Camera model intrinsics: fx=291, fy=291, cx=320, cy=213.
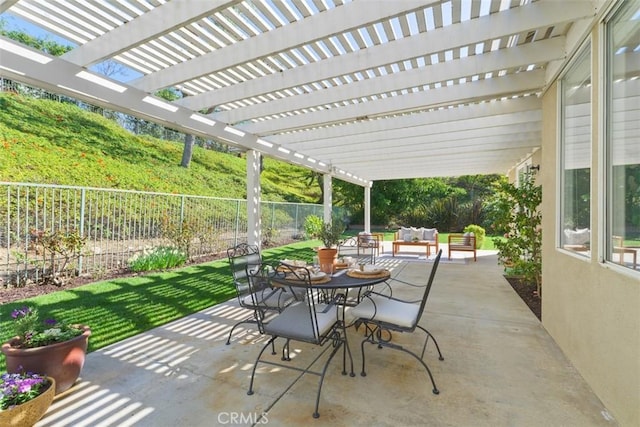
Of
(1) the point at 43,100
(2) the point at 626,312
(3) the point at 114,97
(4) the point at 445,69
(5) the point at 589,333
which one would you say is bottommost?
(5) the point at 589,333

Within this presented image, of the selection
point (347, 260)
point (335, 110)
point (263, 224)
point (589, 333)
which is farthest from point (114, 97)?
point (263, 224)

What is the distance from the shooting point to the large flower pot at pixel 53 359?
78.8 inches

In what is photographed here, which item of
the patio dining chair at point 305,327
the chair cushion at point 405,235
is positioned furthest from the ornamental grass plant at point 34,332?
the chair cushion at point 405,235

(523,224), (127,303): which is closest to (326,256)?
(127,303)

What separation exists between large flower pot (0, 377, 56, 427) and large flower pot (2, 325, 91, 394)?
0.22 meters

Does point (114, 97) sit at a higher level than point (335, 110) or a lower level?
lower

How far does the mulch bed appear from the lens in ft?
13.5

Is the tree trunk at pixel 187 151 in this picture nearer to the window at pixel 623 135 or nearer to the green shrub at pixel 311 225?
the green shrub at pixel 311 225

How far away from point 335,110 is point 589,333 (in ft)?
13.0

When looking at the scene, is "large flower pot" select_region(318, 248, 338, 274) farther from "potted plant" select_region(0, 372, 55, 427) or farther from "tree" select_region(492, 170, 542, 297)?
"tree" select_region(492, 170, 542, 297)

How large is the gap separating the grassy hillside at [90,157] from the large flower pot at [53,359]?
7855 mm

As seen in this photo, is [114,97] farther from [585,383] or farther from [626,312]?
[585,383]

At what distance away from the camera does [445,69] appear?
10.8 feet

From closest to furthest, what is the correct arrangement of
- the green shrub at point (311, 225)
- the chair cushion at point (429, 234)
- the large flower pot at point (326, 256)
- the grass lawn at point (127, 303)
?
the grass lawn at point (127, 303) < the large flower pot at point (326, 256) < the chair cushion at point (429, 234) < the green shrub at point (311, 225)
